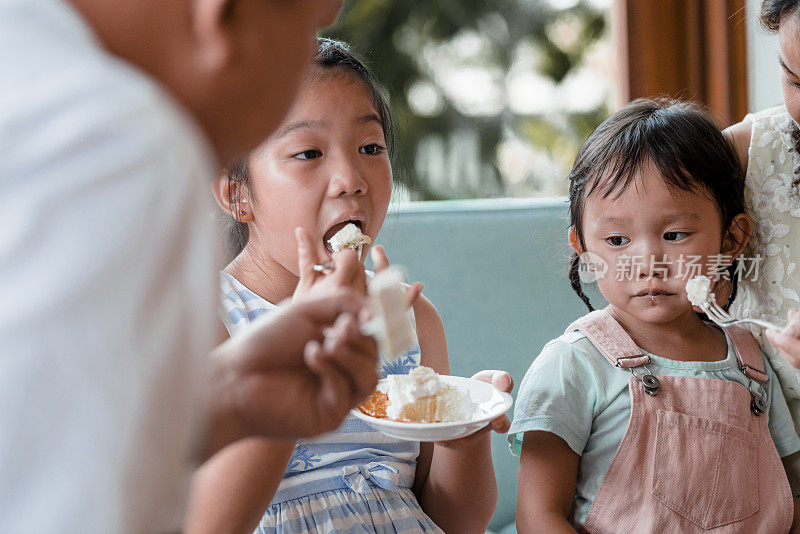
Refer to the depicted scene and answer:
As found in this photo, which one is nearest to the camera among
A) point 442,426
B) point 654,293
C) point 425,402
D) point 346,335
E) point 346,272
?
point 346,335

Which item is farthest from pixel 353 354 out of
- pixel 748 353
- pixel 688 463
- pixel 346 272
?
pixel 748 353

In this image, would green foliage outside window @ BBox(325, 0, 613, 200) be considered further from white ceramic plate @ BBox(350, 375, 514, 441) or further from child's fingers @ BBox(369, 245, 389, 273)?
child's fingers @ BBox(369, 245, 389, 273)

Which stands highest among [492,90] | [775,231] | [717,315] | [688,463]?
[492,90]

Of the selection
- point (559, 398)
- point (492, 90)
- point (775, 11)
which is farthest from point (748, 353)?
point (492, 90)

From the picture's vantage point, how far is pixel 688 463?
4.23 feet

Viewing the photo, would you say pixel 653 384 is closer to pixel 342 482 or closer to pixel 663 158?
pixel 663 158

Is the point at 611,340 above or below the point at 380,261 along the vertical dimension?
below

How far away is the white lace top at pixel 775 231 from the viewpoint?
1.45m

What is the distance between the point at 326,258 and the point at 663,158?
0.62 m

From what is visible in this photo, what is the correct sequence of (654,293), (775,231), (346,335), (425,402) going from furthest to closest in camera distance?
(775,231)
(654,293)
(425,402)
(346,335)

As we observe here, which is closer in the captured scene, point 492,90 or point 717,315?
point 717,315

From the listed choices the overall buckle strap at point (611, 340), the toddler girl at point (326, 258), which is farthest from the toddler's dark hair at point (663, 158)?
the toddler girl at point (326, 258)

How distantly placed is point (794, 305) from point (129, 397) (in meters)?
1.36

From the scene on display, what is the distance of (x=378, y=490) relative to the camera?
48.9 inches
